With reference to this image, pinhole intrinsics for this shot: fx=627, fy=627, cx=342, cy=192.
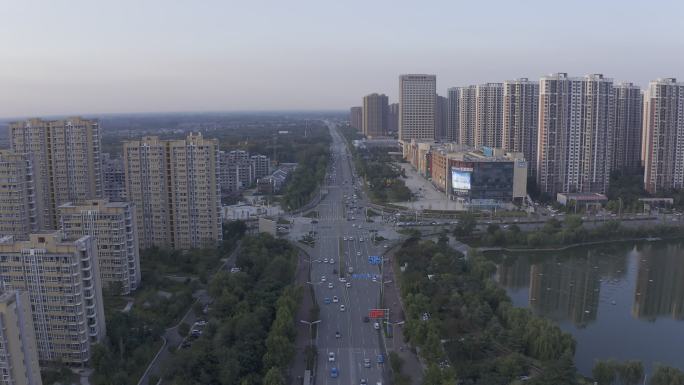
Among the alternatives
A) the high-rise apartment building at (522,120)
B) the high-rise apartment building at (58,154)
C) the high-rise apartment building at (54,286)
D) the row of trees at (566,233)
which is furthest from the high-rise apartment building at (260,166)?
the high-rise apartment building at (54,286)

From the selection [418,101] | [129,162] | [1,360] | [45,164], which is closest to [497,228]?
[129,162]

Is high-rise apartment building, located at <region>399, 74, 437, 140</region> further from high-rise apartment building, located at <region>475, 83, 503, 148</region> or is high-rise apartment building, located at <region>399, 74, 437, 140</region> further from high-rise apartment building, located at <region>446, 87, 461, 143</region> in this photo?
high-rise apartment building, located at <region>475, 83, 503, 148</region>

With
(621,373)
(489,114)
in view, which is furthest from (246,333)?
(489,114)

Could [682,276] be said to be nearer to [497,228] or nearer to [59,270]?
[497,228]

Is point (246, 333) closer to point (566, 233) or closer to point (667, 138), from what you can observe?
point (566, 233)

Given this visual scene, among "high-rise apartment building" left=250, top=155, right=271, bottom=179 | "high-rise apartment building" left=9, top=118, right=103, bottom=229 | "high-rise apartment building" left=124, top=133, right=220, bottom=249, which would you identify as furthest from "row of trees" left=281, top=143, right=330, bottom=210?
"high-rise apartment building" left=9, top=118, right=103, bottom=229

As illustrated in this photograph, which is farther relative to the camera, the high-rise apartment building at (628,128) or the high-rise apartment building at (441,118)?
the high-rise apartment building at (441,118)

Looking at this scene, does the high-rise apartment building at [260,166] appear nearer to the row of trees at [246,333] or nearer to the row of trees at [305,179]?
the row of trees at [305,179]

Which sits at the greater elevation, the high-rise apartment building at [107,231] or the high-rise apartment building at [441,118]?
the high-rise apartment building at [441,118]
